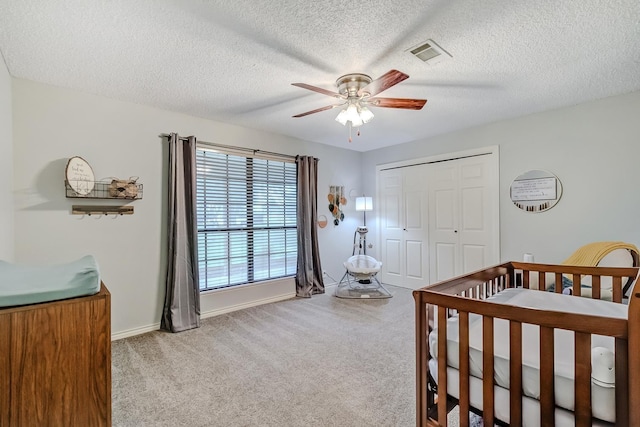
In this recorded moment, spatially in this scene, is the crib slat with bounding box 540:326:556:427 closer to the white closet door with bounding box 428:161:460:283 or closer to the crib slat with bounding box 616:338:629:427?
the crib slat with bounding box 616:338:629:427

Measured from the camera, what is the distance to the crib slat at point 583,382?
3.31 ft

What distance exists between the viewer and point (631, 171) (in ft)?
9.19

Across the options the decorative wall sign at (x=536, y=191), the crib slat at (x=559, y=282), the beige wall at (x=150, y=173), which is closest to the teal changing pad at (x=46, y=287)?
the beige wall at (x=150, y=173)

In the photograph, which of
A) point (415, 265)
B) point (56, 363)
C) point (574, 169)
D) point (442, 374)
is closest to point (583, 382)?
point (442, 374)

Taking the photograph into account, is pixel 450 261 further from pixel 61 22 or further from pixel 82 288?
pixel 61 22

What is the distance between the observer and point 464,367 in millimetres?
1260

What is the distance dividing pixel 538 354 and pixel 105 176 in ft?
11.2

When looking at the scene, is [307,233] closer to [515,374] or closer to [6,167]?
[6,167]

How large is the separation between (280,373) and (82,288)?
1634mm

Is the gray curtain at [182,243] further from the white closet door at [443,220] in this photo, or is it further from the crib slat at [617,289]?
the crib slat at [617,289]

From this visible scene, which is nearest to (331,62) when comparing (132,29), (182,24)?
(182,24)

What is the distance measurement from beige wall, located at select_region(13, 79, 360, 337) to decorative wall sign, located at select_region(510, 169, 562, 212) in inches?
137

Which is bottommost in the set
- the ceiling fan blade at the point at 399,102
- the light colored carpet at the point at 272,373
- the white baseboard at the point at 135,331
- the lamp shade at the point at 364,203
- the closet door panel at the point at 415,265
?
the light colored carpet at the point at 272,373

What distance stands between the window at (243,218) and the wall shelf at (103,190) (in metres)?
0.69
